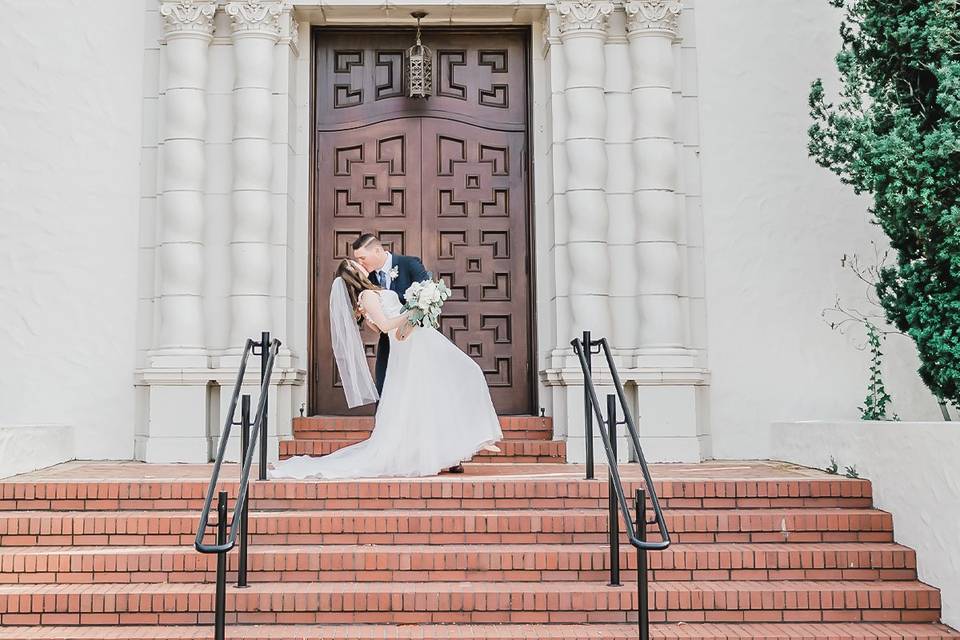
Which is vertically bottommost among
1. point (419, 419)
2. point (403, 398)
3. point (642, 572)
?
point (642, 572)

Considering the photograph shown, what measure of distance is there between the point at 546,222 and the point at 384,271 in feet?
6.90

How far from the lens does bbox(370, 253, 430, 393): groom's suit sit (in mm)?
7699

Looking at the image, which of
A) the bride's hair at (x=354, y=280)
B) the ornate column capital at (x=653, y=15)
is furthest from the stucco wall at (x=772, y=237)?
the bride's hair at (x=354, y=280)

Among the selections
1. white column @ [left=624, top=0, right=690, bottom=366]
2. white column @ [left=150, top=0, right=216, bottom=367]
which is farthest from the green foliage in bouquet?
white column @ [left=150, top=0, right=216, bottom=367]

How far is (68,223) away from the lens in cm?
877

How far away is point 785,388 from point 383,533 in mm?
4380

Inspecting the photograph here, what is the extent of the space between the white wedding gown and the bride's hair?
17 cm

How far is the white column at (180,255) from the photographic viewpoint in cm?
842

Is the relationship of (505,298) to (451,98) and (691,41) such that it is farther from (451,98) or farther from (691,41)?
(691,41)

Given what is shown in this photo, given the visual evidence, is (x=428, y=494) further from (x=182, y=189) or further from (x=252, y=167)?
(x=182, y=189)

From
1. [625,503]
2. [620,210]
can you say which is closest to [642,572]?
[625,503]

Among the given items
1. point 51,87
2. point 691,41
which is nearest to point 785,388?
point 691,41

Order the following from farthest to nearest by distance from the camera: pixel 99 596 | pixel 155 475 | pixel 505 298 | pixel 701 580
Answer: pixel 505 298, pixel 155 475, pixel 701 580, pixel 99 596

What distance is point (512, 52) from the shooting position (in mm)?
9617
